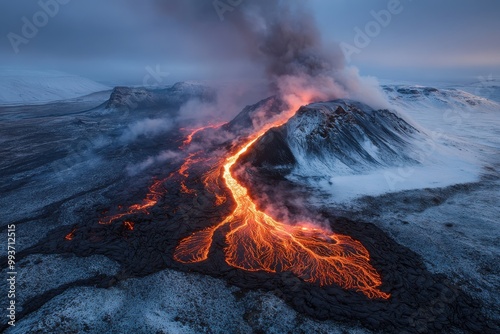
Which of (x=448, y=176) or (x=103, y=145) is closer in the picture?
(x=448, y=176)

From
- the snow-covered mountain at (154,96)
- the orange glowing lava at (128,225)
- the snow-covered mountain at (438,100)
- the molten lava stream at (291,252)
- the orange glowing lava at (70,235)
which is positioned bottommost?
the orange glowing lava at (70,235)

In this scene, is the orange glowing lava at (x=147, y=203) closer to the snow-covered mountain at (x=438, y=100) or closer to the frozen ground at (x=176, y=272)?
the frozen ground at (x=176, y=272)

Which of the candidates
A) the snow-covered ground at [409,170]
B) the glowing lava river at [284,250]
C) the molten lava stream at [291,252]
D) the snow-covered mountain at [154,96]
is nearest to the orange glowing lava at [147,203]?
the glowing lava river at [284,250]

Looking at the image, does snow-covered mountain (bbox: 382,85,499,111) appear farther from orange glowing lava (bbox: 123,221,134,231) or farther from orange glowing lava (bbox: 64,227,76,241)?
orange glowing lava (bbox: 64,227,76,241)

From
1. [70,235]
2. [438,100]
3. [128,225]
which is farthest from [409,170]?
[438,100]

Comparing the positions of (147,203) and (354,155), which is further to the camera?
(354,155)

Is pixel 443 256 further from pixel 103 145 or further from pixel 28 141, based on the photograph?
Result: pixel 28 141

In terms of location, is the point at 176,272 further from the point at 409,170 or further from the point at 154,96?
the point at 154,96

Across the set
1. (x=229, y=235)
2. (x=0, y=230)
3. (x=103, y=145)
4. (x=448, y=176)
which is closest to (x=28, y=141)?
(x=103, y=145)
